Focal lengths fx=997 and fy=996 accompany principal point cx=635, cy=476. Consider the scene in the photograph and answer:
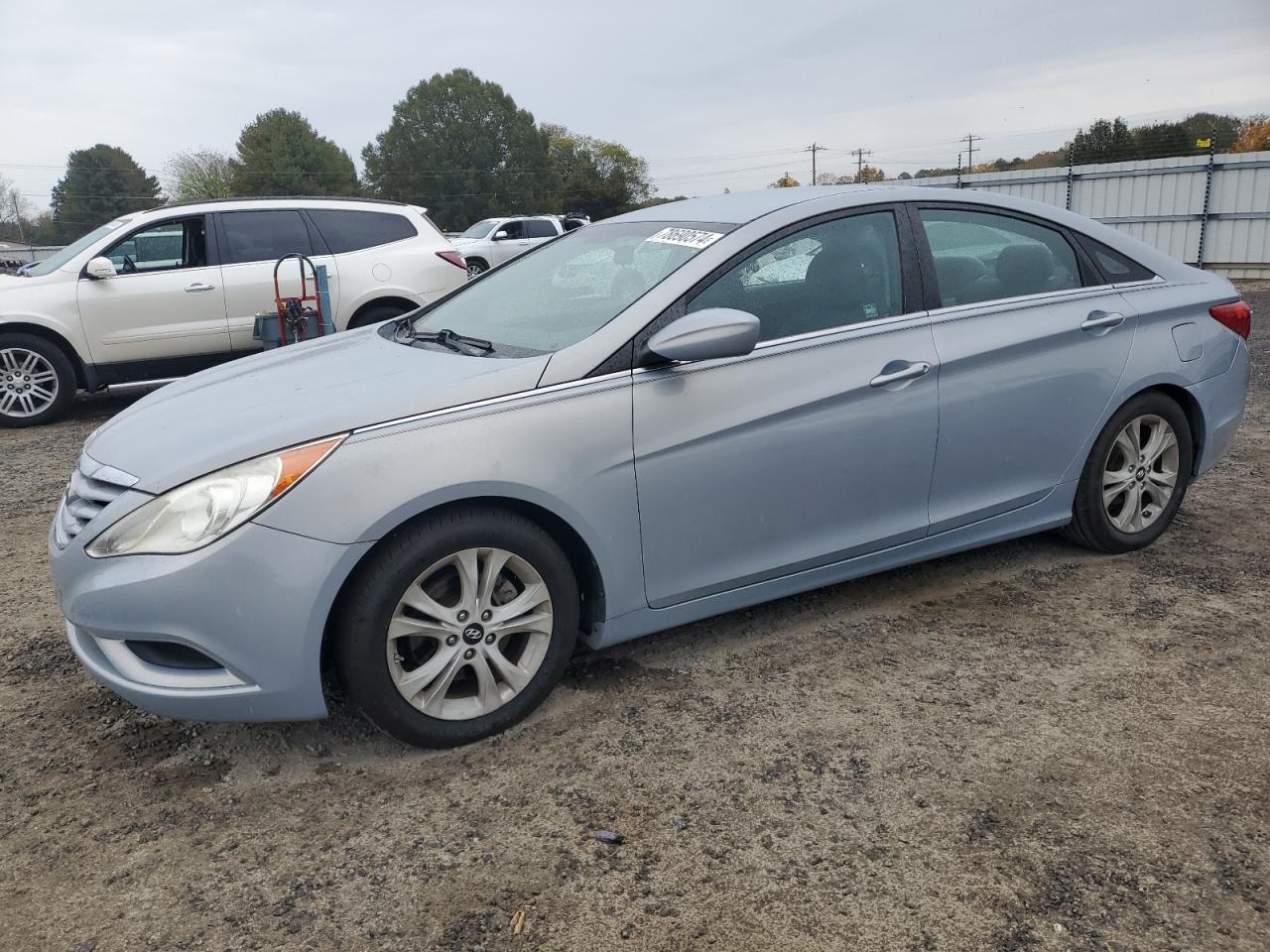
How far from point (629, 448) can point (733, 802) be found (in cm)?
104

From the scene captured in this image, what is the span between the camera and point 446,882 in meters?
2.35

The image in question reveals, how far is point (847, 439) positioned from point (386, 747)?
176cm

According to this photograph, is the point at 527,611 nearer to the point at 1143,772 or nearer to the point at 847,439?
the point at 847,439

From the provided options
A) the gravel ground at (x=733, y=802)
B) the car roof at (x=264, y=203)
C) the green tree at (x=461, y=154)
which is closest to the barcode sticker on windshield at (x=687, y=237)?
the gravel ground at (x=733, y=802)

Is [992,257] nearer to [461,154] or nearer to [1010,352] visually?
[1010,352]

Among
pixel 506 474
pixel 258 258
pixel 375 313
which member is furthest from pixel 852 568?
pixel 258 258

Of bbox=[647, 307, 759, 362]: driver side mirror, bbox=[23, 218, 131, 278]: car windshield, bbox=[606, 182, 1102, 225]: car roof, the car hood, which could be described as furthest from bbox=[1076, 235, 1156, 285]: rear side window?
bbox=[23, 218, 131, 278]: car windshield

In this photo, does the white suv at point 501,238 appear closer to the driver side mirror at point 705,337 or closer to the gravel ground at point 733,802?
the gravel ground at point 733,802

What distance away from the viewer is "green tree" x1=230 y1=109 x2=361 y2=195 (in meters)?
72.7

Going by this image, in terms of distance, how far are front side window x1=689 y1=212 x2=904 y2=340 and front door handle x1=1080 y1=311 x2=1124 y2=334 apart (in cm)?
87

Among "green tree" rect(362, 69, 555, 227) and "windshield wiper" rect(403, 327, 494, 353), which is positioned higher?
"green tree" rect(362, 69, 555, 227)

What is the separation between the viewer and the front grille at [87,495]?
276 centimetres

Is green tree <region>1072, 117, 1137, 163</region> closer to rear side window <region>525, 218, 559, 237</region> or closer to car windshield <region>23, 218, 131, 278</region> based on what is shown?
rear side window <region>525, 218, 559, 237</region>

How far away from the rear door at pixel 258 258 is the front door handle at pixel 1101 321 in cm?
668
